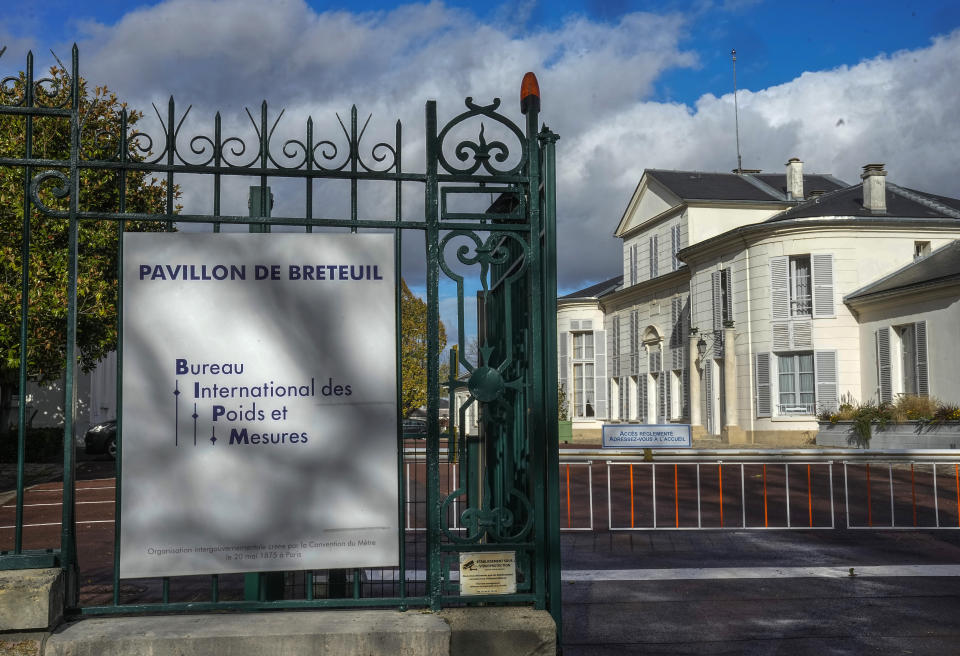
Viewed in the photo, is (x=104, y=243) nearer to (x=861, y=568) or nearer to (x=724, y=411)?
(x=861, y=568)

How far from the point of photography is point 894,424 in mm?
24781

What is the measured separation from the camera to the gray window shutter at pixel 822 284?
29812 millimetres

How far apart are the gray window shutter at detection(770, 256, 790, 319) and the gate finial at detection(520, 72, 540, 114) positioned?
2775cm

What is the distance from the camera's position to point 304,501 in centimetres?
426

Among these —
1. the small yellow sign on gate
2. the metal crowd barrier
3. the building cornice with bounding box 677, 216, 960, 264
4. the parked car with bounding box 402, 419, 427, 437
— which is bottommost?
the metal crowd barrier

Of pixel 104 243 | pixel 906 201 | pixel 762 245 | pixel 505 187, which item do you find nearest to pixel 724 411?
pixel 762 245

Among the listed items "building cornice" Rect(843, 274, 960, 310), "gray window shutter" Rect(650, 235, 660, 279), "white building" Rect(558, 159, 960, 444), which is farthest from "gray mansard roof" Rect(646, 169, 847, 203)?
"building cornice" Rect(843, 274, 960, 310)

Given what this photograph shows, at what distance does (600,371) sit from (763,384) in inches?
551

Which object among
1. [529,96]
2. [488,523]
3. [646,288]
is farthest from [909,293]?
[488,523]

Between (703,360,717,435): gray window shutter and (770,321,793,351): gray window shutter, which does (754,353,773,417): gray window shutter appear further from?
(703,360,717,435): gray window shutter

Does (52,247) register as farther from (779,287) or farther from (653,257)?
(653,257)

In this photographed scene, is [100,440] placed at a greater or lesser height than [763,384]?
lesser

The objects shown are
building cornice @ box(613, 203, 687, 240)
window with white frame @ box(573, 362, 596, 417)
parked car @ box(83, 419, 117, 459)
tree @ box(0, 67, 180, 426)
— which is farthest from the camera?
window with white frame @ box(573, 362, 596, 417)

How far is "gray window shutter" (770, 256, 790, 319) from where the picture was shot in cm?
3042
